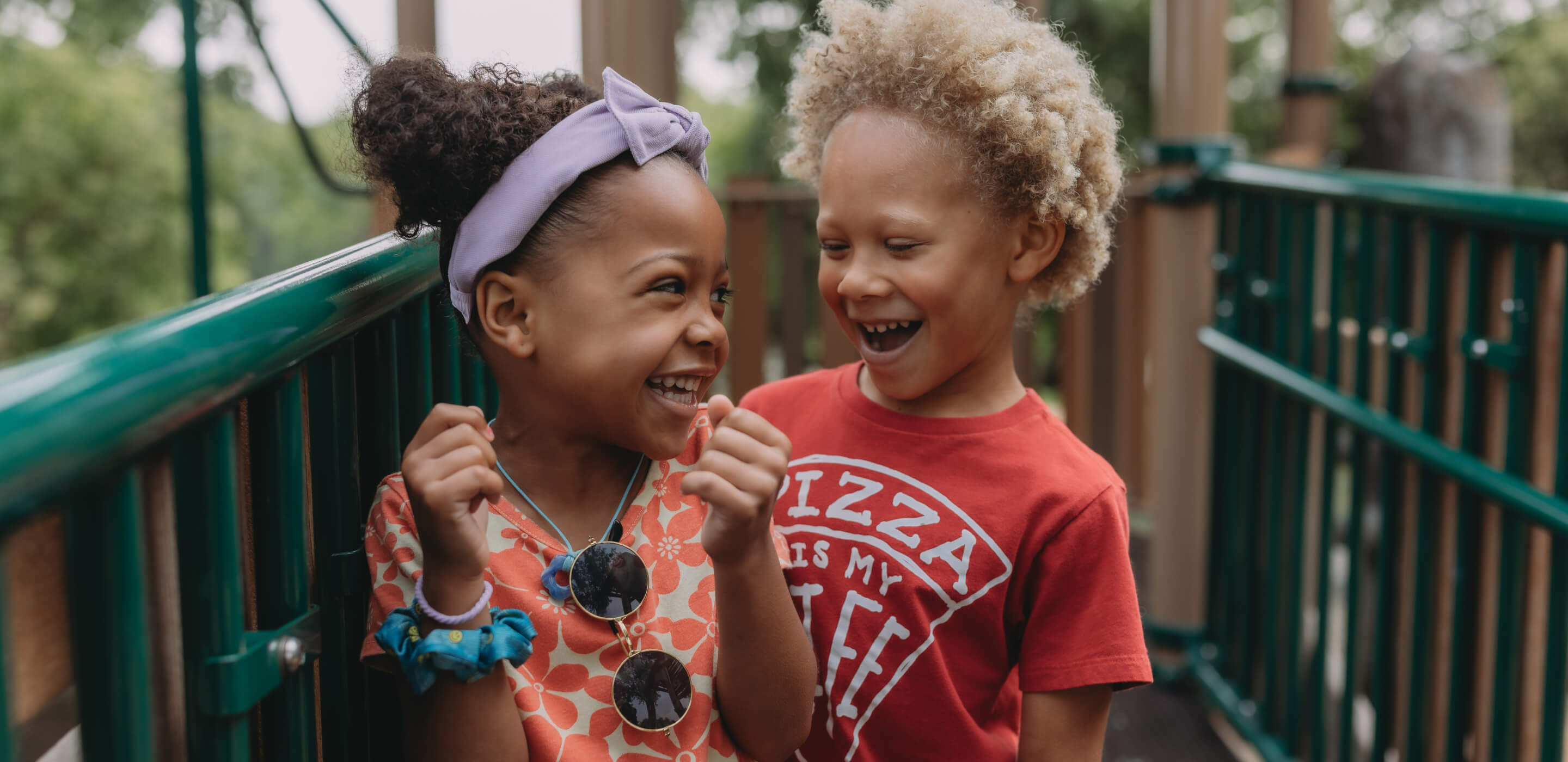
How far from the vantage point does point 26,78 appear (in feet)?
54.4

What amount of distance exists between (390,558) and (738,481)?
0.40m

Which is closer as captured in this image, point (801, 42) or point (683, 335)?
point (683, 335)

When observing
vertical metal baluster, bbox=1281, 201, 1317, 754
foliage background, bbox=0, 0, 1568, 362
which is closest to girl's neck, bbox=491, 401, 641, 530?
vertical metal baluster, bbox=1281, 201, 1317, 754

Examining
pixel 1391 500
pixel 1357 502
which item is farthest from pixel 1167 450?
pixel 1391 500

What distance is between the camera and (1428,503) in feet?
8.94

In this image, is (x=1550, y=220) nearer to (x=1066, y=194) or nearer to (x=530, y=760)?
(x=1066, y=194)

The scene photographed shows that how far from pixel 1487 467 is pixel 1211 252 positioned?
5.50 feet


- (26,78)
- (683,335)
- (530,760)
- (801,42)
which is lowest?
(530,760)

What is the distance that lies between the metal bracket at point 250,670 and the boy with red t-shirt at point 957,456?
2.48 feet

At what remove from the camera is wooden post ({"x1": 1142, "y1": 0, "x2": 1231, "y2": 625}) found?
13.3ft

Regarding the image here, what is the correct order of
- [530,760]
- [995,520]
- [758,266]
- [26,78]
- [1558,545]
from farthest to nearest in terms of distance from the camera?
[26,78]
[758,266]
[1558,545]
[995,520]
[530,760]

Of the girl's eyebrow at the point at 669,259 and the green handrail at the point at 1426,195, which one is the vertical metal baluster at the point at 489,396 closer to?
the girl's eyebrow at the point at 669,259

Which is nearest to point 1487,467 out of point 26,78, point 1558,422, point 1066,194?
point 1558,422

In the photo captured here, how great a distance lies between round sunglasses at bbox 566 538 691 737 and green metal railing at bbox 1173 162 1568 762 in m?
1.64
